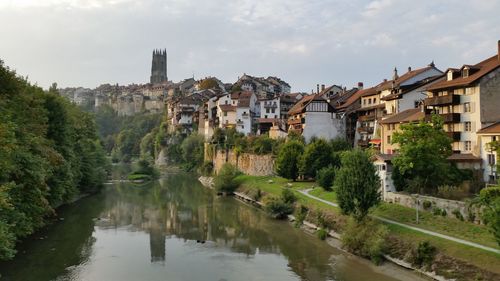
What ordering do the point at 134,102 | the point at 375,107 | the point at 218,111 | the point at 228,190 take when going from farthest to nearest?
the point at 134,102
the point at 218,111
the point at 228,190
the point at 375,107

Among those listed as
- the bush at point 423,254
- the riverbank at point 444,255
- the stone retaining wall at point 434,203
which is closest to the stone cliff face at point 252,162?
the riverbank at point 444,255

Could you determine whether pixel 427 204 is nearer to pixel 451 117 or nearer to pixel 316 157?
pixel 451 117

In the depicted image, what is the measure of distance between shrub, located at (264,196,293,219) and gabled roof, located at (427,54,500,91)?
1609 cm

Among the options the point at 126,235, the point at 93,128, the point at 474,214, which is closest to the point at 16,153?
the point at 126,235

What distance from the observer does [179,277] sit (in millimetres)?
26609

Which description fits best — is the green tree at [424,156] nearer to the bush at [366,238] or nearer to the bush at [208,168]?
the bush at [366,238]

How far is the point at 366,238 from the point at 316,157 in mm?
21773

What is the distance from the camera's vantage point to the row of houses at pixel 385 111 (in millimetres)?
36281

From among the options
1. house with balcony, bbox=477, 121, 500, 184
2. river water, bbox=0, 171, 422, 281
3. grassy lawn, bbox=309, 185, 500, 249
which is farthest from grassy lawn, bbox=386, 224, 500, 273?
house with balcony, bbox=477, 121, 500, 184

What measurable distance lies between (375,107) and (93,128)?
1507 inches

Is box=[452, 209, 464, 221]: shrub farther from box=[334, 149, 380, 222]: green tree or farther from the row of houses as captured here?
the row of houses

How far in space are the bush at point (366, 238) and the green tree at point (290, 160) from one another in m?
20.8

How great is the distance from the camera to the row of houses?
36.3 m

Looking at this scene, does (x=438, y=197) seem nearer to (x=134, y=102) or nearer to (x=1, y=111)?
(x=1, y=111)
